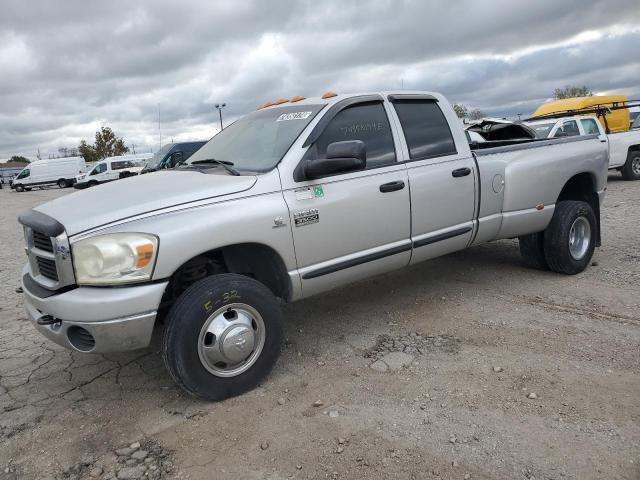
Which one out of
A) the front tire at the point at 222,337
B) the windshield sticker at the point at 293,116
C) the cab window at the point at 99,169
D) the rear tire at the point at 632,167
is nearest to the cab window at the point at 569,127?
the rear tire at the point at 632,167

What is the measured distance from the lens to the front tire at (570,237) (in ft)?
17.0

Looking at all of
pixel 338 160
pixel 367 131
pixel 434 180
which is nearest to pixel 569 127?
pixel 434 180

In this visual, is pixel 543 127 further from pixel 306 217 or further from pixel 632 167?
pixel 306 217

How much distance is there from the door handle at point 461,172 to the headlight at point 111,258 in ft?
8.58

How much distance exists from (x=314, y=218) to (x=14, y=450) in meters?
2.20

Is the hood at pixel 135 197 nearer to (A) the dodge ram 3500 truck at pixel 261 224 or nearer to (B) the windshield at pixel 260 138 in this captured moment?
(A) the dodge ram 3500 truck at pixel 261 224

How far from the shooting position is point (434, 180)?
13.8ft

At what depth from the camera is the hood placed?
2965mm

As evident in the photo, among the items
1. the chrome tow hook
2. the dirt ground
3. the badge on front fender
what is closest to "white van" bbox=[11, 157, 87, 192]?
the dirt ground

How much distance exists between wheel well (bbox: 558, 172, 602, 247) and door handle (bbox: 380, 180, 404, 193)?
2.46 m

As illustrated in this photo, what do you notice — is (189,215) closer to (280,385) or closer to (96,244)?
(96,244)

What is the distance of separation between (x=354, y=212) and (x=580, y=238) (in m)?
3.05

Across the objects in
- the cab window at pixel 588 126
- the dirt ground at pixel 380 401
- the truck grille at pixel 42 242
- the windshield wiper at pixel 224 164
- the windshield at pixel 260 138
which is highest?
the windshield at pixel 260 138

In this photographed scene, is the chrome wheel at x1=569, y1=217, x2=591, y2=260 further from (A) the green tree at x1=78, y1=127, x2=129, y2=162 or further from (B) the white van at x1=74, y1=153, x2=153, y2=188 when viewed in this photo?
(A) the green tree at x1=78, y1=127, x2=129, y2=162
